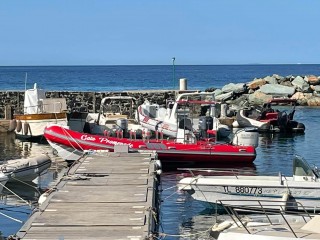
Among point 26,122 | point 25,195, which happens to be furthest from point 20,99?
point 25,195

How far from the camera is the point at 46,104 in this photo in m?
33.5

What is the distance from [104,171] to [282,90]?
42.5 meters

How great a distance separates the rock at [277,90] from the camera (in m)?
58.1

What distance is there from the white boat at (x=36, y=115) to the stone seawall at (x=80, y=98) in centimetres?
629

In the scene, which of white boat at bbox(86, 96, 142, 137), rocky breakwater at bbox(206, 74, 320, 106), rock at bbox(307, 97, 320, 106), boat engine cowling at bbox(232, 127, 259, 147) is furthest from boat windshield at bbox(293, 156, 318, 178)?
rock at bbox(307, 97, 320, 106)

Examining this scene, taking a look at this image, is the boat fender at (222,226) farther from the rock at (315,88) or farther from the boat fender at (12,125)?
the rock at (315,88)

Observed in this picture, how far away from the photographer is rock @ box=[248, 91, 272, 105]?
54.3 meters

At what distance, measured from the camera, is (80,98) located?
42.3m

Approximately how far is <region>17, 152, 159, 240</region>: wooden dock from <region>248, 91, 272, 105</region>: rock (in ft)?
118

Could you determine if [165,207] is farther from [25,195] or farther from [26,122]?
[26,122]

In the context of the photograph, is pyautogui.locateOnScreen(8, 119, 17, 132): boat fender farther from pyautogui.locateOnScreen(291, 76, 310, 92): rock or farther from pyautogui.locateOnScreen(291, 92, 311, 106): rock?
pyautogui.locateOnScreen(291, 76, 310, 92): rock

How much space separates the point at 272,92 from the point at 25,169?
40213 millimetres

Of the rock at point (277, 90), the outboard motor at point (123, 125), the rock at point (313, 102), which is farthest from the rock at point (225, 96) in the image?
the outboard motor at point (123, 125)

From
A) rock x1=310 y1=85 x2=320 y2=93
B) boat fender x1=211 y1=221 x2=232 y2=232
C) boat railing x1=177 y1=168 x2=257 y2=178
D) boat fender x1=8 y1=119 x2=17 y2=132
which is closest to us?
boat fender x1=211 y1=221 x2=232 y2=232
